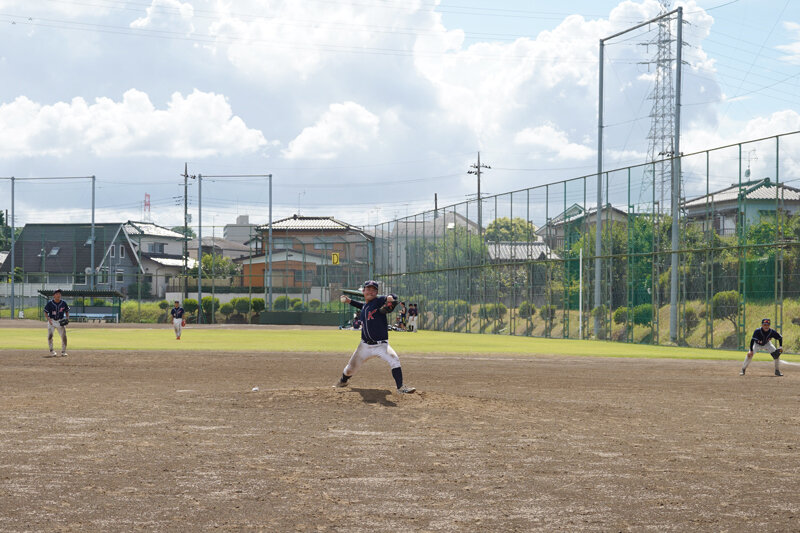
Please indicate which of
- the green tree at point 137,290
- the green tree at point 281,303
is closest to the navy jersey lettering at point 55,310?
the green tree at point 281,303

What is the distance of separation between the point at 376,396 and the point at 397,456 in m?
4.94

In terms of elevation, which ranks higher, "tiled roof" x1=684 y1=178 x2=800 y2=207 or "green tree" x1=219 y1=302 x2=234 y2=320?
"tiled roof" x1=684 y1=178 x2=800 y2=207

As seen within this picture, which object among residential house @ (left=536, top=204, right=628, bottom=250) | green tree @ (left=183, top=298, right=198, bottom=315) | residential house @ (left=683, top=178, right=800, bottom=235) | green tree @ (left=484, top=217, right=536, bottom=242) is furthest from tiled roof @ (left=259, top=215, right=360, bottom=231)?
residential house @ (left=683, top=178, right=800, bottom=235)

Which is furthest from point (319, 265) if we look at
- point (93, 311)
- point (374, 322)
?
A: point (374, 322)

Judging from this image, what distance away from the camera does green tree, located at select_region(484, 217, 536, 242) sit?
4791cm

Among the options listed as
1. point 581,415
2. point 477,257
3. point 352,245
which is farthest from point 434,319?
point 581,415

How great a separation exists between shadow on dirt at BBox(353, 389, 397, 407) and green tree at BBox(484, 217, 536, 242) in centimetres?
3324

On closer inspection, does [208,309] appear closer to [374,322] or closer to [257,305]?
[257,305]

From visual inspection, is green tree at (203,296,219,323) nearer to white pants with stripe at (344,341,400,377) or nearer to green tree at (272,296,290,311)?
green tree at (272,296,290,311)

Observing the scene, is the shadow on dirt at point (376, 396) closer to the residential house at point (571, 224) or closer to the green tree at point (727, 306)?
the green tree at point (727, 306)

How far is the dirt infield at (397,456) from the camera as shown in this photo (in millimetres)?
7316

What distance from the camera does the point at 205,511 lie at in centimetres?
738

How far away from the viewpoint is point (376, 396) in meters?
14.9

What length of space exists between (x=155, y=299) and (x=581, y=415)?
210 ft
